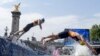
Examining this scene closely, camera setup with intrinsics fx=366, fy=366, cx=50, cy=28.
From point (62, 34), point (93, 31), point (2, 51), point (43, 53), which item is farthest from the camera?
point (93, 31)

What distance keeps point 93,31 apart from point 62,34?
7353 centimetres

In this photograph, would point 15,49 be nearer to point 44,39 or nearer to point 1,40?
point 44,39

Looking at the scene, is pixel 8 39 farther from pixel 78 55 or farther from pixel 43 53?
pixel 43 53

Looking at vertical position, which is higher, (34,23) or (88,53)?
(34,23)

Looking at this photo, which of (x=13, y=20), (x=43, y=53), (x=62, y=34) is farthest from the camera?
(x=13, y=20)

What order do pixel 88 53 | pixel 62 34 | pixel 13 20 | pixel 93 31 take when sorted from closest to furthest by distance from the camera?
pixel 62 34
pixel 88 53
pixel 93 31
pixel 13 20

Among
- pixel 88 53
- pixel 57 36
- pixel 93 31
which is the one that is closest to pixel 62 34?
pixel 57 36

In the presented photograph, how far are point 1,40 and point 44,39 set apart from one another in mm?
4471

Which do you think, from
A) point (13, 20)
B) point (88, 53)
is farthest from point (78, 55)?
point (13, 20)

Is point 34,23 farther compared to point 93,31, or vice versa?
point 93,31

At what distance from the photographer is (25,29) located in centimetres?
2230

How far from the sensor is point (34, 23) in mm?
22797

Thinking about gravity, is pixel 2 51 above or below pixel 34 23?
below

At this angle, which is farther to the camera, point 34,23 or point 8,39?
point 34,23
